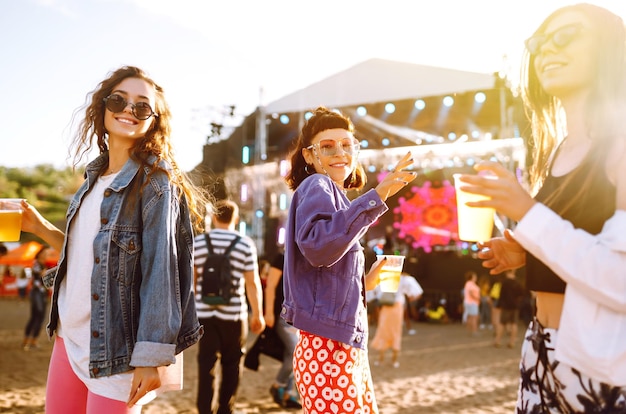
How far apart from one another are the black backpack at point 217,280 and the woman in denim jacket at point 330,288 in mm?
2312

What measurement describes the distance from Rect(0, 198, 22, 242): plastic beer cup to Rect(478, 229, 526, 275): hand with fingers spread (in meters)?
1.73

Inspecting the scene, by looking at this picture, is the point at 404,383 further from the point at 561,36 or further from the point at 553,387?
the point at 561,36

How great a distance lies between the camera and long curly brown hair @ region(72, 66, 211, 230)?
81.7 inches

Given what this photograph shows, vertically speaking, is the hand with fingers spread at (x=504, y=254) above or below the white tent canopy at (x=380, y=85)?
below

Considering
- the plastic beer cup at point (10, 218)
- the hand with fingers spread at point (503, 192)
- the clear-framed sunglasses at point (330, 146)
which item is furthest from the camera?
the clear-framed sunglasses at point (330, 146)

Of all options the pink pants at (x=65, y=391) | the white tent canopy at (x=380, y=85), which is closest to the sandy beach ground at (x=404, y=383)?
the pink pants at (x=65, y=391)

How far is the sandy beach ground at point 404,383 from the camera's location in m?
5.95

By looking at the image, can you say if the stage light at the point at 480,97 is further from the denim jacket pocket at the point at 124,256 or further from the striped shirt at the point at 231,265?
the denim jacket pocket at the point at 124,256

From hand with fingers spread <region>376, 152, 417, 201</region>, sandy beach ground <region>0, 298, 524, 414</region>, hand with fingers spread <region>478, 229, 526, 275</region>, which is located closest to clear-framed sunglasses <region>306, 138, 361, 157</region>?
hand with fingers spread <region>376, 152, 417, 201</region>

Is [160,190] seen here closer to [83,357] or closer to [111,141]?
[111,141]

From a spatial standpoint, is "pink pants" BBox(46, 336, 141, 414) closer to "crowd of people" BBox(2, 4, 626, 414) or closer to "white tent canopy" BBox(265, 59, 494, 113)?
"crowd of people" BBox(2, 4, 626, 414)

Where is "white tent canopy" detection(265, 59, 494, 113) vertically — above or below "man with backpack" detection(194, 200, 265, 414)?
above

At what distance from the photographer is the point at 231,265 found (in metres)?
4.60

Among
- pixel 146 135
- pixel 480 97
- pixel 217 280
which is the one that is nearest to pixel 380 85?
pixel 480 97
